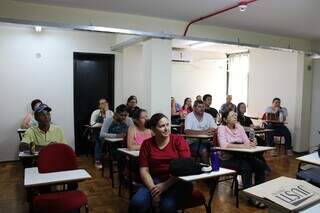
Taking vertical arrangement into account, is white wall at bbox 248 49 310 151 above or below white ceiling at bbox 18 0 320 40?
below

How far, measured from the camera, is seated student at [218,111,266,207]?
380 centimetres

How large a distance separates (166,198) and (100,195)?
181cm

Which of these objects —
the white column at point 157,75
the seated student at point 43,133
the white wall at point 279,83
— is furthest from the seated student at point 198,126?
the white wall at point 279,83

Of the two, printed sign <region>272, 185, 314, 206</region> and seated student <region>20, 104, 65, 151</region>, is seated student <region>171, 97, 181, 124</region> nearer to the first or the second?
seated student <region>20, 104, 65, 151</region>

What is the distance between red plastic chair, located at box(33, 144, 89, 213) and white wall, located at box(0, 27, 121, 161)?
354 centimetres

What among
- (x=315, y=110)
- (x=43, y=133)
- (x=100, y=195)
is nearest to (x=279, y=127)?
(x=315, y=110)

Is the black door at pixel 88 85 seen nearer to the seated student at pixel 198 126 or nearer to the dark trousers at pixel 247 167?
the seated student at pixel 198 126

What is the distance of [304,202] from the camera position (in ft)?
5.52

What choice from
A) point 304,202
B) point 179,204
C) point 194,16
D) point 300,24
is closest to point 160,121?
point 179,204

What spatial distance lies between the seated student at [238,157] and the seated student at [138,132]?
1.02m

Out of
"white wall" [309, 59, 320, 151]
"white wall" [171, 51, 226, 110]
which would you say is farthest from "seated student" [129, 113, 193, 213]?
"white wall" [171, 51, 226, 110]

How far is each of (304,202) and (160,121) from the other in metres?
1.42

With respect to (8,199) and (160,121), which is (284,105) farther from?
(8,199)

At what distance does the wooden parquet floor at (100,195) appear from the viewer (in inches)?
142
